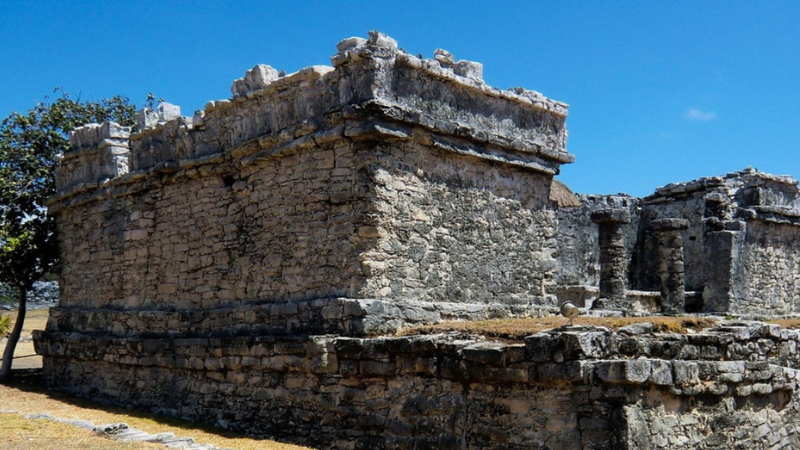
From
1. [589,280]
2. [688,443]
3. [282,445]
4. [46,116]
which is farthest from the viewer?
[589,280]

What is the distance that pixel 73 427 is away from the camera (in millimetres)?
9641

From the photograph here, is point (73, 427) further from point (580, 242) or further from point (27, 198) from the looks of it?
point (580, 242)

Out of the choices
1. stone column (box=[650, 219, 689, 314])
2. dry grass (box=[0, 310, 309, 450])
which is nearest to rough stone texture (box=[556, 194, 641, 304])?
stone column (box=[650, 219, 689, 314])

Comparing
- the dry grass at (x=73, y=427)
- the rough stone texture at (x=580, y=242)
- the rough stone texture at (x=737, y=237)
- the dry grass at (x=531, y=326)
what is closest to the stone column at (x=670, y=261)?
the rough stone texture at (x=737, y=237)

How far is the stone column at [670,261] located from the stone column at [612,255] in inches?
44.5

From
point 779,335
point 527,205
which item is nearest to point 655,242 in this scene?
point 527,205

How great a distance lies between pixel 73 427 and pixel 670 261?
37.0ft

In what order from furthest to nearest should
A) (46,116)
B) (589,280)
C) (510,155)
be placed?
1. (589,280)
2. (46,116)
3. (510,155)

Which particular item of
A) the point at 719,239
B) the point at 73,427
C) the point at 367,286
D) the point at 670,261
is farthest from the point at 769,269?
the point at 73,427

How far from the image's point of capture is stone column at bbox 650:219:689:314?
52.1 ft

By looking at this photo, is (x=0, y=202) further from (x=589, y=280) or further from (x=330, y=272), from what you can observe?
(x=589, y=280)

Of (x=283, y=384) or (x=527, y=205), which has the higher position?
(x=527, y=205)

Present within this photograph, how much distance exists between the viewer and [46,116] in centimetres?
1695

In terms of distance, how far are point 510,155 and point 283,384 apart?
4.13 meters
